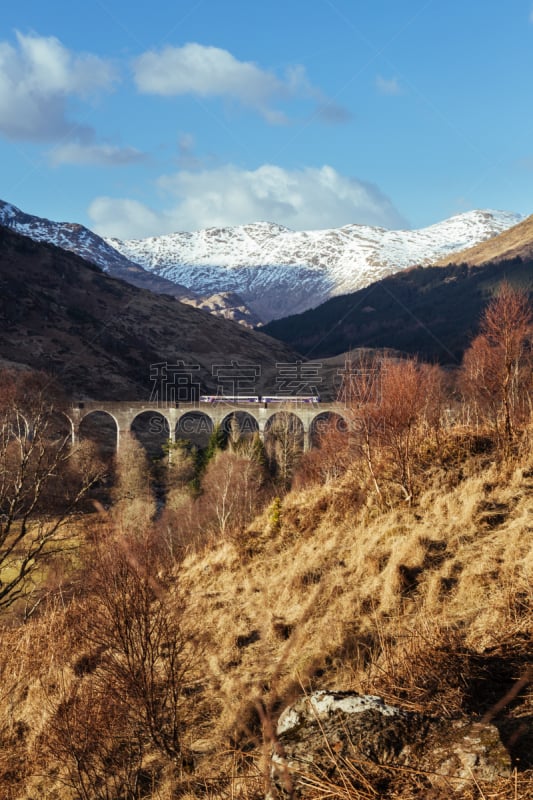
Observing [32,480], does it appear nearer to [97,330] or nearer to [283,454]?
[283,454]

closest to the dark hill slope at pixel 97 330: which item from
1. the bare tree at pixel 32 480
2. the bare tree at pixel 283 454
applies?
the bare tree at pixel 32 480

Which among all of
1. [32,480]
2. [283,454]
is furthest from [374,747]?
[283,454]

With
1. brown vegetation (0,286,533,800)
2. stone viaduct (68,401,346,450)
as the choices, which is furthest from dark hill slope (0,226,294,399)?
brown vegetation (0,286,533,800)

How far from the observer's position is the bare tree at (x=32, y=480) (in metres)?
11.1

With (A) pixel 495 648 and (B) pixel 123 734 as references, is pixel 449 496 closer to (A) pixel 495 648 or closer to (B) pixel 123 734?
(A) pixel 495 648

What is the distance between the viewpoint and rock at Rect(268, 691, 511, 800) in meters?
3.25

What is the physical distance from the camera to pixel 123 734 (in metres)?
6.68

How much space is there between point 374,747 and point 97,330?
138675 mm

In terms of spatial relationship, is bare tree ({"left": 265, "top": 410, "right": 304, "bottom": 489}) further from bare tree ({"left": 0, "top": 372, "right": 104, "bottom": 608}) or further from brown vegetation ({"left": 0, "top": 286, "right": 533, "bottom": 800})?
brown vegetation ({"left": 0, "top": 286, "right": 533, "bottom": 800})

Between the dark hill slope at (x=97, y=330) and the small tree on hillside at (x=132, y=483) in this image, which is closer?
the small tree on hillside at (x=132, y=483)

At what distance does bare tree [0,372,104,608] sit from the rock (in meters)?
6.47

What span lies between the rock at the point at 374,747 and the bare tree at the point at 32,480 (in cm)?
647

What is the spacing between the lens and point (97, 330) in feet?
441

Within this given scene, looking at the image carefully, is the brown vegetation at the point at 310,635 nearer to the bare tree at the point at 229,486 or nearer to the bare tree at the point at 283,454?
the bare tree at the point at 229,486
